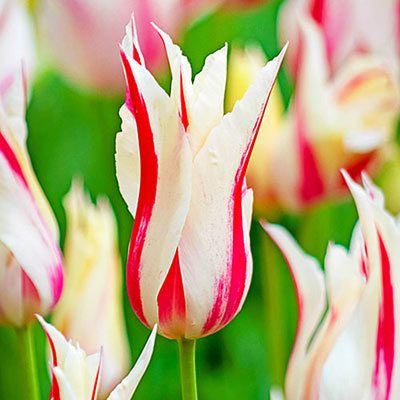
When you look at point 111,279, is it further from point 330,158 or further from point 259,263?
point 259,263

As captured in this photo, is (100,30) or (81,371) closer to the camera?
(81,371)

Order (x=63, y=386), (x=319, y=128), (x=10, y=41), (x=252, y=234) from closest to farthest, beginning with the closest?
(x=63, y=386)
(x=10, y=41)
(x=319, y=128)
(x=252, y=234)

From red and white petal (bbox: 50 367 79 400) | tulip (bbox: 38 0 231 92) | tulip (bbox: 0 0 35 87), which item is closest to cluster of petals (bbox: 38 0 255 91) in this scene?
tulip (bbox: 38 0 231 92)

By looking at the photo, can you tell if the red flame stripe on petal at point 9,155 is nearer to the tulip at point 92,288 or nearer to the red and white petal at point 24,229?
the red and white petal at point 24,229

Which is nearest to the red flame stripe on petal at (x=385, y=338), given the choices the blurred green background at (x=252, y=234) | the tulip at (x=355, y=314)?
the tulip at (x=355, y=314)

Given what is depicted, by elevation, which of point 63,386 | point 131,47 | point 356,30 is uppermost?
point 356,30

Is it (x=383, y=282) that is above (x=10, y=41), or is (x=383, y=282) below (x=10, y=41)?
below

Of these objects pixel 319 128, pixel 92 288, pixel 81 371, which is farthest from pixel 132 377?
pixel 319 128

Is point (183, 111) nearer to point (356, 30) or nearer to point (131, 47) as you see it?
point (131, 47)

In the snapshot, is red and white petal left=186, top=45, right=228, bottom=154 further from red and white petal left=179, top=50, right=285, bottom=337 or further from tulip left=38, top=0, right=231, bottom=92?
tulip left=38, top=0, right=231, bottom=92
